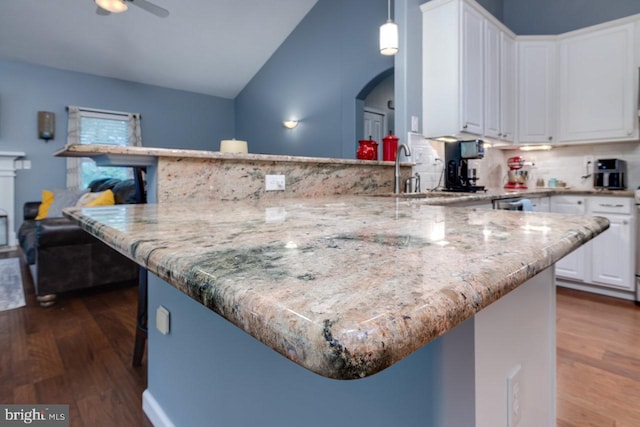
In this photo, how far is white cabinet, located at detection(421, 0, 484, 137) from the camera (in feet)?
9.57

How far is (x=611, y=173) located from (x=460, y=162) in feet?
5.02

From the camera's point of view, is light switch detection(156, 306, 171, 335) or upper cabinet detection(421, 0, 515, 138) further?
upper cabinet detection(421, 0, 515, 138)

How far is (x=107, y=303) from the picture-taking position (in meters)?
2.84

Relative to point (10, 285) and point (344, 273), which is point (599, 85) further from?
point (10, 285)

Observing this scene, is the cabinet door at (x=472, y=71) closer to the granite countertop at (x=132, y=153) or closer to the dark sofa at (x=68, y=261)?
the granite countertop at (x=132, y=153)

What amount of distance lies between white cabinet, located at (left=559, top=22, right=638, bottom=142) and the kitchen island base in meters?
Answer: 3.29

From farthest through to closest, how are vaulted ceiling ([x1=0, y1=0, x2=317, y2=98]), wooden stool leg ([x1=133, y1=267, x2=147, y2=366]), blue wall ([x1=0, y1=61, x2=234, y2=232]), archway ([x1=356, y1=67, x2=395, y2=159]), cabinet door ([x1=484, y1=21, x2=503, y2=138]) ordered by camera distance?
blue wall ([x1=0, y1=61, x2=234, y2=232]) → archway ([x1=356, y1=67, x2=395, y2=159]) → vaulted ceiling ([x1=0, y1=0, x2=317, y2=98]) → cabinet door ([x1=484, y1=21, x2=503, y2=138]) → wooden stool leg ([x1=133, y1=267, x2=147, y2=366])

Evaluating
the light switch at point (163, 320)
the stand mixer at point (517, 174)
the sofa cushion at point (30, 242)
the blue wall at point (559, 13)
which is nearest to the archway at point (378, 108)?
the blue wall at point (559, 13)

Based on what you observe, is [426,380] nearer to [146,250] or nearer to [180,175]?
[146,250]

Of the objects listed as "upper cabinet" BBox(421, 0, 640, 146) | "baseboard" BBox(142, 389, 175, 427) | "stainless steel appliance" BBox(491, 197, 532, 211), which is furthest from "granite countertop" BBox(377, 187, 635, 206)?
"baseboard" BBox(142, 389, 175, 427)

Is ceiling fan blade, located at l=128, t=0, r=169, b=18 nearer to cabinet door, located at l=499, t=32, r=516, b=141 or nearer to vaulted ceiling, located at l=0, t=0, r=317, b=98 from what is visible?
vaulted ceiling, located at l=0, t=0, r=317, b=98

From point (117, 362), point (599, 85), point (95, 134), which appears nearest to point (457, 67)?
point (599, 85)

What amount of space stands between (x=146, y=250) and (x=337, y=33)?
539cm

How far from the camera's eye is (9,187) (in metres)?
5.05
